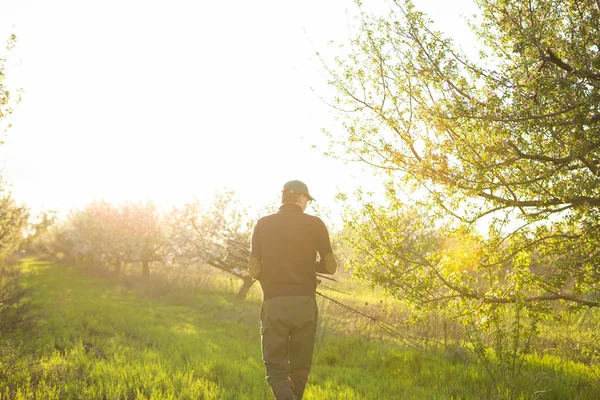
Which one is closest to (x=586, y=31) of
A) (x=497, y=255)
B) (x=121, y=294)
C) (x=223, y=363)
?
(x=497, y=255)

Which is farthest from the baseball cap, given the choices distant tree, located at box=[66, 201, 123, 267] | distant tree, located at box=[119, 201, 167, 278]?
distant tree, located at box=[66, 201, 123, 267]

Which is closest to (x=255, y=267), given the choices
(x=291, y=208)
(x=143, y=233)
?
(x=291, y=208)

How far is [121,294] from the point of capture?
26.1 meters

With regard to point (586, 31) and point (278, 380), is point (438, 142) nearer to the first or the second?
point (586, 31)

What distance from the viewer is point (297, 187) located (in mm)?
5590

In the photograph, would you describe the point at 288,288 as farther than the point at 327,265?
No

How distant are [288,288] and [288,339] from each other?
620 mm

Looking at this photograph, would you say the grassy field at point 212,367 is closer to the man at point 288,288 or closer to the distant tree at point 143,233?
the man at point 288,288

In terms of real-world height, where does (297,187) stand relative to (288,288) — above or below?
above

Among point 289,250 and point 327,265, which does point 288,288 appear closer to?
point 289,250

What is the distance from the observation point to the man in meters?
5.12

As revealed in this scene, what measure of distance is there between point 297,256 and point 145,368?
520 centimetres

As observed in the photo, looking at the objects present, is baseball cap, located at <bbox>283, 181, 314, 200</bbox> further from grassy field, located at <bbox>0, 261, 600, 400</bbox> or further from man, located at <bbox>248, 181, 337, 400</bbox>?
grassy field, located at <bbox>0, 261, 600, 400</bbox>

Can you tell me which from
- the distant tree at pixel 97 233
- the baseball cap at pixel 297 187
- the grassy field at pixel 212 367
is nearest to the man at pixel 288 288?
the baseball cap at pixel 297 187
